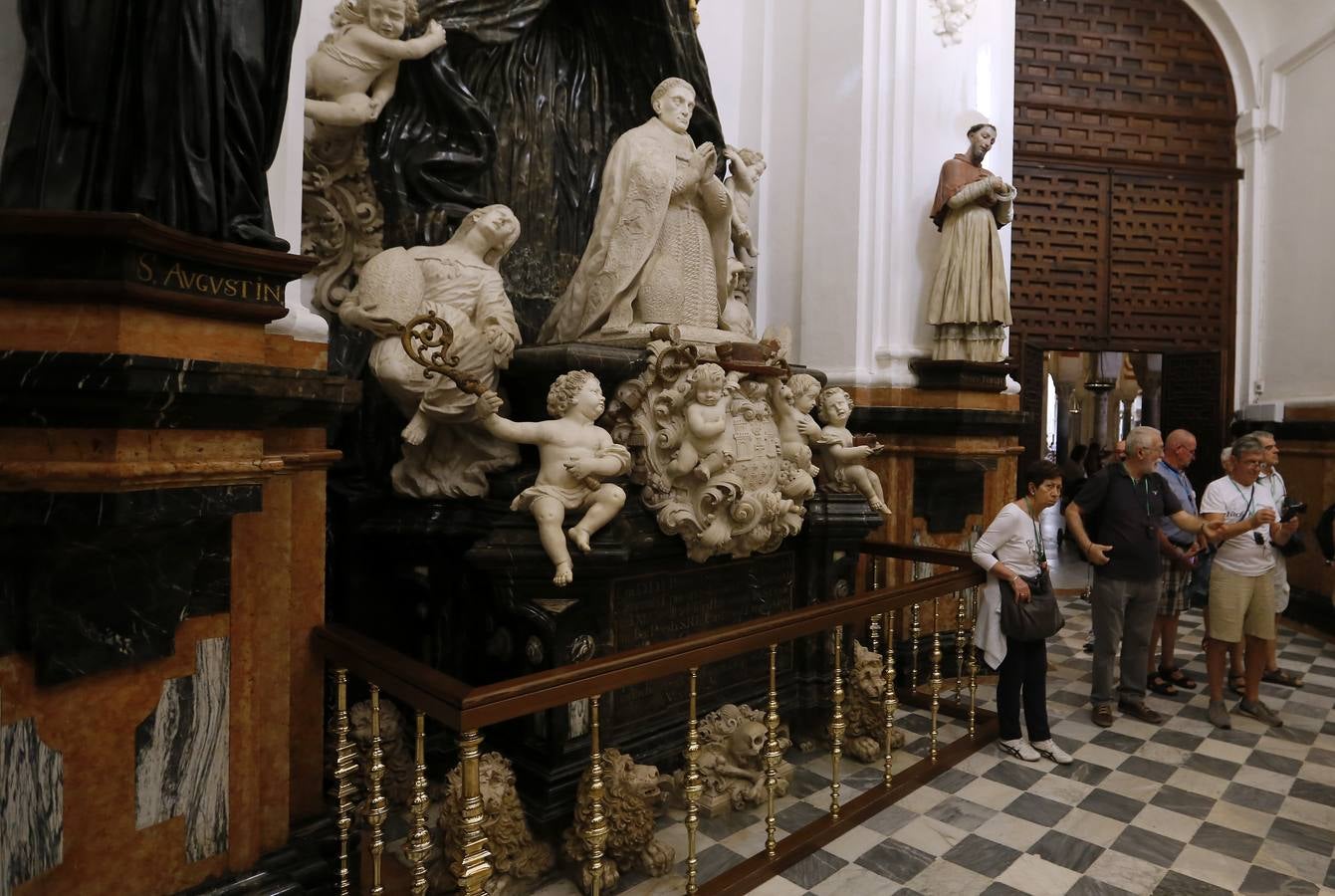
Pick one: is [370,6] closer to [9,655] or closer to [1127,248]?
[9,655]

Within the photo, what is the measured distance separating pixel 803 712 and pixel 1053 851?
1.27m

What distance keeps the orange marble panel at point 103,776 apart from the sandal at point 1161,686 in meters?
4.88

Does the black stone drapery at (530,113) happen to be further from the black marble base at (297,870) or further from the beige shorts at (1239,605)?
the beige shorts at (1239,605)

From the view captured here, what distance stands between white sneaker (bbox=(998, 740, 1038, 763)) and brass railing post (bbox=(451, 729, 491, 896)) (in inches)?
111

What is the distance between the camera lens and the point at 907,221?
5.25 m

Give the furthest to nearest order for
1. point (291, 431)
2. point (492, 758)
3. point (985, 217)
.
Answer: point (985, 217) < point (492, 758) < point (291, 431)

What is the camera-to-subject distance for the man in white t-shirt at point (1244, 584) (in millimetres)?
4070

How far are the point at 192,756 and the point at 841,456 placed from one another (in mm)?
2975

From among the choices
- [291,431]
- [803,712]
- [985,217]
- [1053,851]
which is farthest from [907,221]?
[291,431]

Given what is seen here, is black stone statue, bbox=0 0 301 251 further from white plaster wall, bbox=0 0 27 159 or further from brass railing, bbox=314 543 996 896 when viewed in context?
brass railing, bbox=314 543 996 896

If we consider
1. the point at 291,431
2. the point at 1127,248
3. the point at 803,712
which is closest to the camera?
the point at 291,431

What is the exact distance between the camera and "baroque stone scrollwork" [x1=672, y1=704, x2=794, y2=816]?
3191 millimetres

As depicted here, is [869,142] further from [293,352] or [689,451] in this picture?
[293,352]

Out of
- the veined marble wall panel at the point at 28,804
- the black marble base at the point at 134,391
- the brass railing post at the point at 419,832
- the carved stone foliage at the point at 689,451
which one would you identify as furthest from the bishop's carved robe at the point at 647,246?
the veined marble wall panel at the point at 28,804
